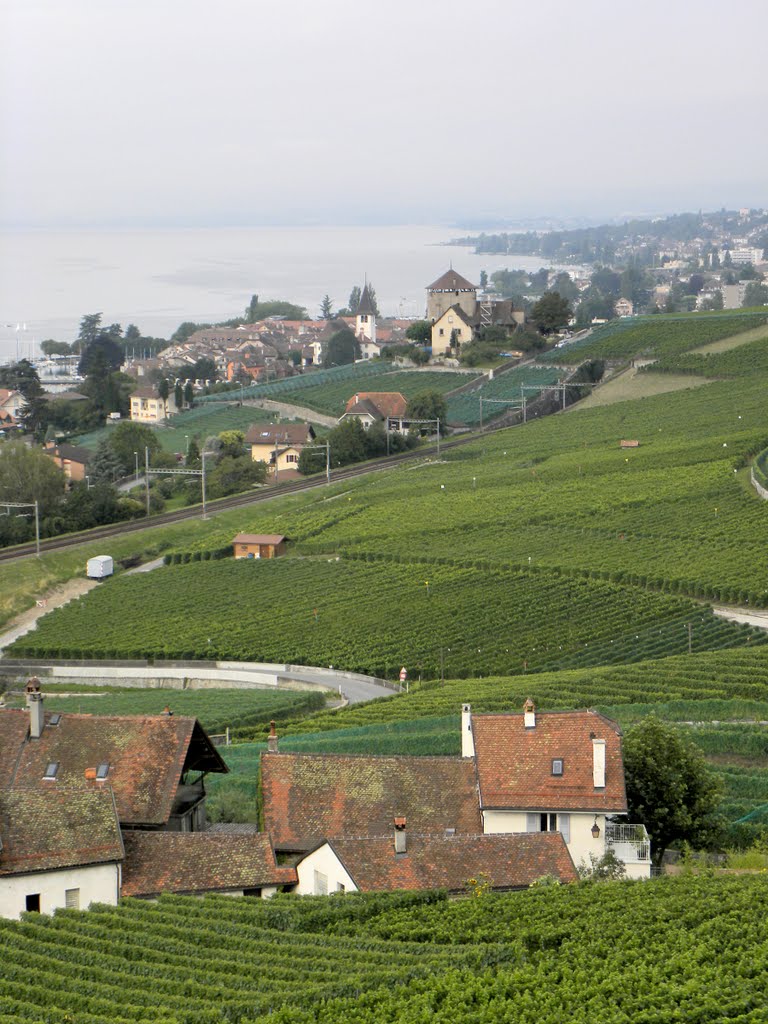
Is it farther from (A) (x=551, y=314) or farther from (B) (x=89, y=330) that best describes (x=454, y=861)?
(B) (x=89, y=330)

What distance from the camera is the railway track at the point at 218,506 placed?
6194cm

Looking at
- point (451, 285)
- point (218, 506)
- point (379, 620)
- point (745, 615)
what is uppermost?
point (451, 285)

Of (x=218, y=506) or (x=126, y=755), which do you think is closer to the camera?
(x=126, y=755)

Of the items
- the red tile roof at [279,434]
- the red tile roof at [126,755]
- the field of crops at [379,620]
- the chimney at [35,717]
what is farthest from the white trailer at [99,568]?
the chimney at [35,717]

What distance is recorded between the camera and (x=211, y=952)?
50.5 feet

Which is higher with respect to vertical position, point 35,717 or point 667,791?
point 35,717

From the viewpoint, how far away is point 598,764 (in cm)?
2038

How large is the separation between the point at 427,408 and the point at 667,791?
6012cm

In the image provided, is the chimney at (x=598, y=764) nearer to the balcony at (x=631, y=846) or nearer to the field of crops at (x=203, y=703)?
the balcony at (x=631, y=846)

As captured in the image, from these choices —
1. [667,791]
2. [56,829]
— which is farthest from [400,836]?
[667,791]

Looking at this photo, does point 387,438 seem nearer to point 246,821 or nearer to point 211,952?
point 246,821

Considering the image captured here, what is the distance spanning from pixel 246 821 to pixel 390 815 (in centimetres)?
308

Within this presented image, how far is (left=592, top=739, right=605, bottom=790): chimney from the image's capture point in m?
20.3

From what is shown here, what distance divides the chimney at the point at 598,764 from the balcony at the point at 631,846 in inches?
20.0
